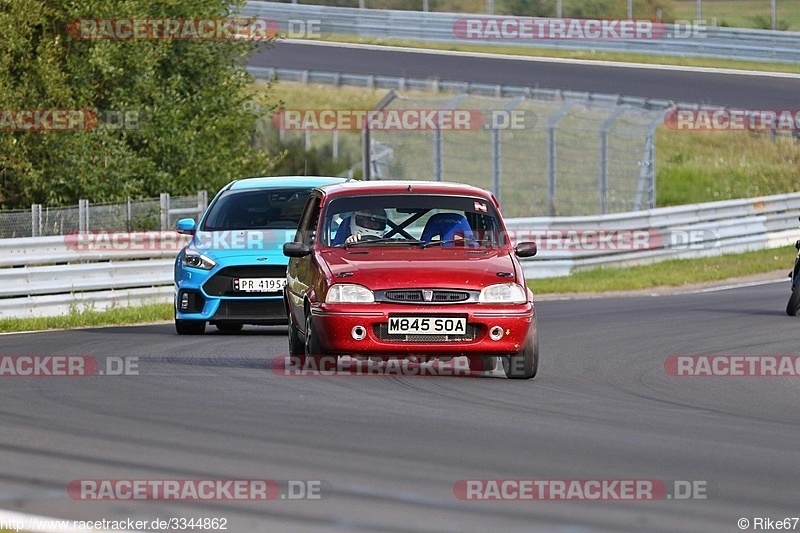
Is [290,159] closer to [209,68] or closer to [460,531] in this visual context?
[209,68]

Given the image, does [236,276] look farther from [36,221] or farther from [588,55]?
[588,55]

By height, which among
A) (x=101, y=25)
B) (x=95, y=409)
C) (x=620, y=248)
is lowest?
(x=620, y=248)

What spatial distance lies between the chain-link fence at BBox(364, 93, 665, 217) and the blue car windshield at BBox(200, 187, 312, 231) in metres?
9.98

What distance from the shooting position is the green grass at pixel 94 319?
60.4 feet

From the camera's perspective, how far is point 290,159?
1543 inches

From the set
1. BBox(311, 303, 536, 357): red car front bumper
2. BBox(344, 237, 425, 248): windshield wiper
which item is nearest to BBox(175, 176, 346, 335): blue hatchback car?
BBox(344, 237, 425, 248): windshield wiper

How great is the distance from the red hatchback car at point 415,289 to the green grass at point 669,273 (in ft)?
37.1

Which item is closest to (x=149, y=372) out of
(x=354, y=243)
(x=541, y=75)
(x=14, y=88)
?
(x=354, y=243)

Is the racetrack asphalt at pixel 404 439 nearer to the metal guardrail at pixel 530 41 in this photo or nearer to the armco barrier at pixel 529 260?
the armco barrier at pixel 529 260

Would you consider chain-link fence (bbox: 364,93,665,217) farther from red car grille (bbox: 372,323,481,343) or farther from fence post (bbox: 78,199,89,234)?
red car grille (bbox: 372,323,481,343)

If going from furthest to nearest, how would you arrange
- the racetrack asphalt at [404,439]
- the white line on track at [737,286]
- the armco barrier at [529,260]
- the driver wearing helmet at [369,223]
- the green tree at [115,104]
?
the green tree at [115,104] → the white line on track at [737,286] → the armco barrier at [529,260] → the driver wearing helmet at [369,223] → the racetrack asphalt at [404,439]

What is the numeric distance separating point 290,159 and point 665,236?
534 inches

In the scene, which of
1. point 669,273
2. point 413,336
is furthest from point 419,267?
point 669,273

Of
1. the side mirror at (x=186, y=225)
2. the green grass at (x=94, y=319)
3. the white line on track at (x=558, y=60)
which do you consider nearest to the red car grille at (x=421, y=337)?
the side mirror at (x=186, y=225)
